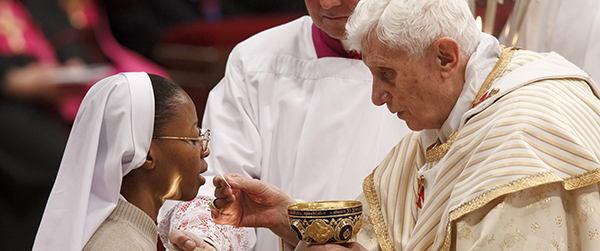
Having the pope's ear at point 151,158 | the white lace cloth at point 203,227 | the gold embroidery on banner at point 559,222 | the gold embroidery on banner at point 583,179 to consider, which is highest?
the gold embroidery on banner at point 583,179

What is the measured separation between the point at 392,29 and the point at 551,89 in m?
0.55

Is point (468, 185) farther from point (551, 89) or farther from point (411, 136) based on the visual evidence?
point (411, 136)

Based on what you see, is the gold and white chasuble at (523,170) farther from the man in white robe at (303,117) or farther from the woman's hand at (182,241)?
the man in white robe at (303,117)

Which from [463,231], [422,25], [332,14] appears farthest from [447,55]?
[332,14]

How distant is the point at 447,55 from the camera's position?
2246 mm

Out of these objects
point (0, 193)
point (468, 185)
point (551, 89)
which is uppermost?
point (551, 89)

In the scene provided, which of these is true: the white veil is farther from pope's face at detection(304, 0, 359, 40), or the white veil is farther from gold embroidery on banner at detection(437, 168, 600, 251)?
pope's face at detection(304, 0, 359, 40)

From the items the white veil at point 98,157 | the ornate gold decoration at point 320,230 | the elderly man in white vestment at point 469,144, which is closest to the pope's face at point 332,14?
the elderly man in white vestment at point 469,144

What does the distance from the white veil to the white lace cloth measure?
26.9 inches

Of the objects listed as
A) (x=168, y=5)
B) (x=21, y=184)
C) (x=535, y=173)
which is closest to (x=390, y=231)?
(x=535, y=173)

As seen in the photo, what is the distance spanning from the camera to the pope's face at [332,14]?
128 inches

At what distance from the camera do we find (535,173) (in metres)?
1.94

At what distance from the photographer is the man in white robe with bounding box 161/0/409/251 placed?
3.34 meters

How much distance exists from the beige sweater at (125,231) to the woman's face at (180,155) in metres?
0.13
